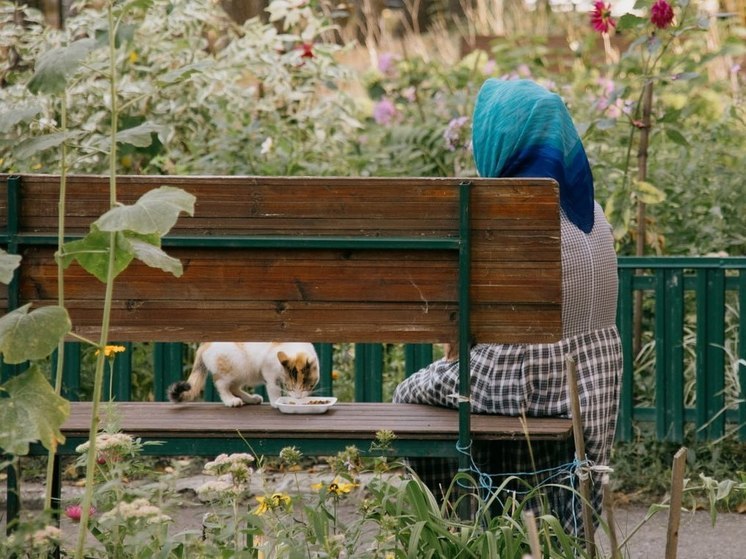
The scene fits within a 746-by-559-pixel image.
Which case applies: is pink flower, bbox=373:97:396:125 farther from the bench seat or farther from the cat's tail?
the bench seat

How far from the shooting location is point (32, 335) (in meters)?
2.39

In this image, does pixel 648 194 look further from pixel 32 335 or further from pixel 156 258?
pixel 32 335

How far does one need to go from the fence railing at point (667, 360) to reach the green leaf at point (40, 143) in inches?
101

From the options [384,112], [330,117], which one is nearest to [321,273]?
[330,117]

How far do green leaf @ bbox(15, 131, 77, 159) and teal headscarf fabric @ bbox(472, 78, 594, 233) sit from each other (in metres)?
1.29

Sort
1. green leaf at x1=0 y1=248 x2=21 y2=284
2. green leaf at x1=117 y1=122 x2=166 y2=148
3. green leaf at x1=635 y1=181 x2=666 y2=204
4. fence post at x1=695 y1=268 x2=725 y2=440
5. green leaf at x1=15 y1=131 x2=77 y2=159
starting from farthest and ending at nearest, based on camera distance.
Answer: green leaf at x1=635 y1=181 x2=666 y2=204, fence post at x1=695 y1=268 x2=725 y2=440, green leaf at x1=117 y1=122 x2=166 y2=148, green leaf at x1=15 y1=131 x2=77 y2=159, green leaf at x1=0 y1=248 x2=21 y2=284

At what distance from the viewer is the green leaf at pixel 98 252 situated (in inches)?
98.1

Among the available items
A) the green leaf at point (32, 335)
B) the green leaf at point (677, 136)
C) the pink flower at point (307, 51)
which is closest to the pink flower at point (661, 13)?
the green leaf at point (677, 136)

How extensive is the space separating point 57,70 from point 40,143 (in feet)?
0.70

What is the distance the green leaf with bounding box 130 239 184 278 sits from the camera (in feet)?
7.89

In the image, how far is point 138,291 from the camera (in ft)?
10.1

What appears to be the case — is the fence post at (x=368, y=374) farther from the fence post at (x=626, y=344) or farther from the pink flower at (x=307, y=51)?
the pink flower at (x=307, y=51)

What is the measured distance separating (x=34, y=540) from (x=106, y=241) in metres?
0.64

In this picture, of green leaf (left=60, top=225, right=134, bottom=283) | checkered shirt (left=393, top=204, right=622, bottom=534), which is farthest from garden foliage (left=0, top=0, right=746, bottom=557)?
green leaf (left=60, top=225, right=134, bottom=283)
